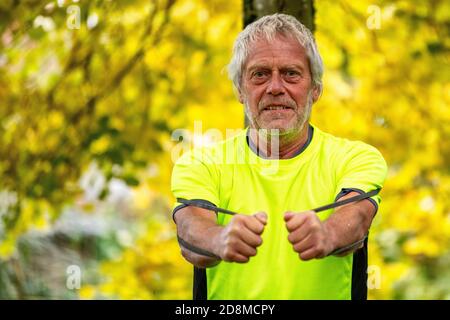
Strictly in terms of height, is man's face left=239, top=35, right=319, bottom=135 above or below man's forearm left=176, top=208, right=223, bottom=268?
above

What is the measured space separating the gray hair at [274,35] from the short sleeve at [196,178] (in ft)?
1.04

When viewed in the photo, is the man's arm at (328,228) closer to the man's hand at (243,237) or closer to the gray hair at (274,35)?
the man's hand at (243,237)

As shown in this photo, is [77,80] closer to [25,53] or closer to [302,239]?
[25,53]

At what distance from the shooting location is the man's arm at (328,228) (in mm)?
2262

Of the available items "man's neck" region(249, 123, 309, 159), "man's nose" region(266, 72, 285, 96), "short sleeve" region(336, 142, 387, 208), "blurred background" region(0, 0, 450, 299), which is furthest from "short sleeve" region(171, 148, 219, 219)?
"blurred background" region(0, 0, 450, 299)

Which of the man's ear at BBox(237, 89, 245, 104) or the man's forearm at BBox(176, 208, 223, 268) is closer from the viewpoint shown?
the man's forearm at BBox(176, 208, 223, 268)

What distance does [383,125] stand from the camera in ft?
20.2

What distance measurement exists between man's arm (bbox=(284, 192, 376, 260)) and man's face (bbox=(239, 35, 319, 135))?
39cm

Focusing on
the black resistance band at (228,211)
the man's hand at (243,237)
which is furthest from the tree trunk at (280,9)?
the man's hand at (243,237)

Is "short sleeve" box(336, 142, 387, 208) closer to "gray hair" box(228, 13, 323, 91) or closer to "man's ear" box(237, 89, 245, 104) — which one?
"gray hair" box(228, 13, 323, 91)

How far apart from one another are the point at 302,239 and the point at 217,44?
4094 millimetres

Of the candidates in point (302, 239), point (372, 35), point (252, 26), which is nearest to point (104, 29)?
point (372, 35)

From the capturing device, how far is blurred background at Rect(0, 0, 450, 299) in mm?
5387
